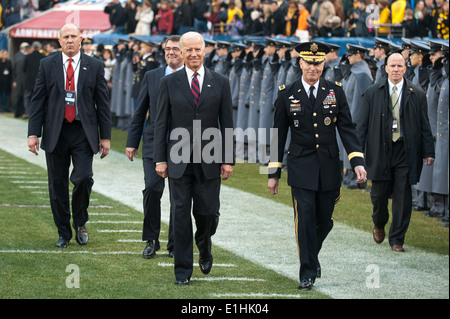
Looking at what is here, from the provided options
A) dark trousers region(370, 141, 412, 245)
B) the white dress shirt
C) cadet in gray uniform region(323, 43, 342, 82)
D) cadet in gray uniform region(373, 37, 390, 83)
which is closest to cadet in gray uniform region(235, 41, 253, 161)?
cadet in gray uniform region(323, 43, 342, 82)

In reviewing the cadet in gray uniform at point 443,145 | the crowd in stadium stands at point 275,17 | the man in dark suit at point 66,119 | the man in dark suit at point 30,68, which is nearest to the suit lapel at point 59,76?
the man in dark suit at point 66,119

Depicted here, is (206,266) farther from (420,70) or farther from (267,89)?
(267,89)

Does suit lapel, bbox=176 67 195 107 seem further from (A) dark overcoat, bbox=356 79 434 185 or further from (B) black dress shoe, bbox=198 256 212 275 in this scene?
(A) dark overcoat, bbox=356 79 434 185

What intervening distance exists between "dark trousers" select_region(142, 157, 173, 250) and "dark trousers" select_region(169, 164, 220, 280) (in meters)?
1.19

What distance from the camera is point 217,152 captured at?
826 centimetres

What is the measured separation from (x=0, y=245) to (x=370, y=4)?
13.6 meters

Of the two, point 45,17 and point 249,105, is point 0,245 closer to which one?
point 249,105

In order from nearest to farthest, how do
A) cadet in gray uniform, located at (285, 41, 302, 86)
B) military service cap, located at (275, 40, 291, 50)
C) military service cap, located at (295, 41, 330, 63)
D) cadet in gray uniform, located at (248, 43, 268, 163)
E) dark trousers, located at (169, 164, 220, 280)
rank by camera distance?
dark trousers, located at (169, 164, 220, 280) → military service cap, located at (295, 41, 330, 63) → cadet in gray uniform, located at (285, 41, 302, 86) → military service cap, located at (275, 40, 291, 50) → cadet in gray uniform, located at (248, 43, 268, 163)

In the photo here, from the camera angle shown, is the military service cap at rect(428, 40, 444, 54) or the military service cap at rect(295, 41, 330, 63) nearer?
the military service cap at rect(295, 41, 330, 63)

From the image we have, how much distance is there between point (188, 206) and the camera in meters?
8.41

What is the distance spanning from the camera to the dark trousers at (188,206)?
837 cm

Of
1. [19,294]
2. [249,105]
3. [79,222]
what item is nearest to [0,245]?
[79,222]

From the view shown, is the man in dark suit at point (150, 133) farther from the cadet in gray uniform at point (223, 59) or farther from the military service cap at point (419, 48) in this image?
the cadet in gray uniform at point (223, 59)

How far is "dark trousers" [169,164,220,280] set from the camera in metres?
8.37
